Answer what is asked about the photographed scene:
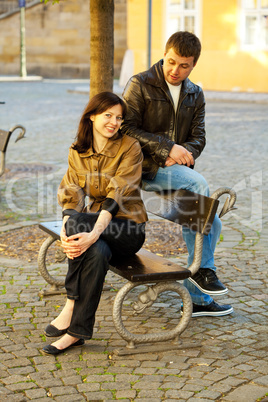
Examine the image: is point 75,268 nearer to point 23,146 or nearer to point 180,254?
point 180,254

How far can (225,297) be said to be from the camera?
17.0ft

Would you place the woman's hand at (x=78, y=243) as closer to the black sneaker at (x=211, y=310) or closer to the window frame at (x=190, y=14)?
the black sneaker at (x=211, y=310)

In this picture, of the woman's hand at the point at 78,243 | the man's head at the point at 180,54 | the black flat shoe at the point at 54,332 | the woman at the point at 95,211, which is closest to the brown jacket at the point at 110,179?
the woman at the point at 95,211

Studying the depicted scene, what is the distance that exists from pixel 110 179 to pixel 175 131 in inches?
28.6

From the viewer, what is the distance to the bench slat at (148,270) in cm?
410

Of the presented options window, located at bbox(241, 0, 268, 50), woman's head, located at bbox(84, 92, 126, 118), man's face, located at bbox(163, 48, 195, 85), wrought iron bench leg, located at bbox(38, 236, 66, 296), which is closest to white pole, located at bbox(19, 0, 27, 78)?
window, located at bbox(241, 0, 268, 50)

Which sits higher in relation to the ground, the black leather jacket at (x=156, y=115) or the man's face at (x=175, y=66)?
the man's face at (x=175, y=66)

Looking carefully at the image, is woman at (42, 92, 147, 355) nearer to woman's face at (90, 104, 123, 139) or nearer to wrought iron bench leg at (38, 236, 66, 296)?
woman's face at (90, 104, 123, 139)

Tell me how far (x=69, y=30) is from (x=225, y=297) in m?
29.0

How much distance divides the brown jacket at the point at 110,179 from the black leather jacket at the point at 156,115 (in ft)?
0.85

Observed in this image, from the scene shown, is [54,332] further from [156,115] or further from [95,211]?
[156,115]

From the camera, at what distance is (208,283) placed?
4789mm

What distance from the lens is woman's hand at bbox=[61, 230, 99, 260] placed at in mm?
4113

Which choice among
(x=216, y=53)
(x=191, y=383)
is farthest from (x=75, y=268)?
(x=216, y=53)
